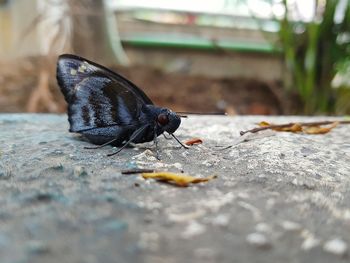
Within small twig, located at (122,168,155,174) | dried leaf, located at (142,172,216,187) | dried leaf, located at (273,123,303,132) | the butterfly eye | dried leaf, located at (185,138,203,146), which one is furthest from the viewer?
dried leaf, located at (273,123,303,132)

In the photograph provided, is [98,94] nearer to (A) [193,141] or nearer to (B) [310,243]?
(A) [193,141]

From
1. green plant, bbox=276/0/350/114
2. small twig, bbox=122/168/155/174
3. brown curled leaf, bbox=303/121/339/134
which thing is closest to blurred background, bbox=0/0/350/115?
green plant, bbox=276/0/350/114

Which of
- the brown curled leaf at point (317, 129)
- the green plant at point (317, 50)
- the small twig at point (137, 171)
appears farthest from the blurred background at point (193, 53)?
the small twig at point (137, 171)

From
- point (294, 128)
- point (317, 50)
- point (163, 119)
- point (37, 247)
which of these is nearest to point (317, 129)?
point (294, 128)

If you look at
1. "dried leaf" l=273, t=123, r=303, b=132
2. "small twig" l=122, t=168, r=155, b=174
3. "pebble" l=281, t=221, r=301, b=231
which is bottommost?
"dried leaf" l=273, t=123, r=303, b=132

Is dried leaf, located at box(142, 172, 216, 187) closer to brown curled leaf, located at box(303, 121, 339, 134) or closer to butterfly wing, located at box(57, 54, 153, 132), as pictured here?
butterfly wing, located at box(57, 54, 153, 132)

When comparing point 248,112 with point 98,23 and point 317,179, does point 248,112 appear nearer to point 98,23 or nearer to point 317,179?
point 98,23

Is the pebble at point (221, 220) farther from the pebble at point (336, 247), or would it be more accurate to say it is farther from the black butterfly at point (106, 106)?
the black butterfly at point (106, 106)
